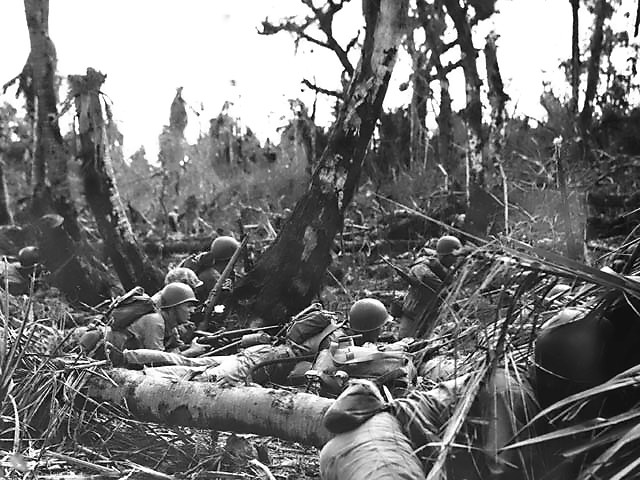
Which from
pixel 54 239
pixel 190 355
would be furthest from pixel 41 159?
pixel 190 355

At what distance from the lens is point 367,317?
579 centimetres

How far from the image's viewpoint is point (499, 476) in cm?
288

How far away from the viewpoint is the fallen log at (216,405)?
437cm

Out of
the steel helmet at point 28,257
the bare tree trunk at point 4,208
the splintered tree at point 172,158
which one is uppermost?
the splintered tree at point 172,158

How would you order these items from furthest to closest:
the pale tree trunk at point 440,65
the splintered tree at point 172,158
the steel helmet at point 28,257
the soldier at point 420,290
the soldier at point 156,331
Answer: the splintered tree at point 172,158, the pale tree trunk at point 440,65, the steel helmet at point 28,257, the soldier at point 420,290, the soldier at point 156,331

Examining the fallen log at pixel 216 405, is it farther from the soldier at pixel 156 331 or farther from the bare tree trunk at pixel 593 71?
the bare tree trunk at pixel 593 71

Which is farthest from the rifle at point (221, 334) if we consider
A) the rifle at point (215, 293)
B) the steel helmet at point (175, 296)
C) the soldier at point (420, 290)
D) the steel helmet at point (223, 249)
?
the steel helmet at point (223, 249)

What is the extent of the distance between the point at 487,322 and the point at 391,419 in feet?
2.23

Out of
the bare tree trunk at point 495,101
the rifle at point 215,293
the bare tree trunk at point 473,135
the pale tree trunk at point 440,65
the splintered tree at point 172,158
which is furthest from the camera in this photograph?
the splintered tree at point 172,158

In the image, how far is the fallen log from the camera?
172 inches

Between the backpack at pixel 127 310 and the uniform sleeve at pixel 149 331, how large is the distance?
0.18 ft

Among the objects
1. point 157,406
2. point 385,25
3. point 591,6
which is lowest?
point 157,406

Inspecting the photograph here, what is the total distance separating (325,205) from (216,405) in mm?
3803

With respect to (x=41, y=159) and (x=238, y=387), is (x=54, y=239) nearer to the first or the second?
(x=41, y=159)
